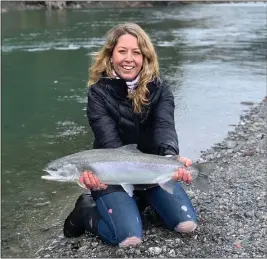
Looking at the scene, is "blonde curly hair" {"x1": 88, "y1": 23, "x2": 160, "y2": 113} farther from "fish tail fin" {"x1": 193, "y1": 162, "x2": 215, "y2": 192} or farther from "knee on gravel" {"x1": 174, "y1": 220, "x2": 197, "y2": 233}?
"knee on gravel" {"x1": 174, "y1": 220, "x2": 197, "y2": 233}

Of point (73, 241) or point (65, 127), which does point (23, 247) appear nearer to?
point (73, 241)

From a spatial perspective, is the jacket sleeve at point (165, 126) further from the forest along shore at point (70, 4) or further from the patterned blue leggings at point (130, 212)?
the forest along shore at point (70, 4)

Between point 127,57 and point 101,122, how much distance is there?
0.81 m

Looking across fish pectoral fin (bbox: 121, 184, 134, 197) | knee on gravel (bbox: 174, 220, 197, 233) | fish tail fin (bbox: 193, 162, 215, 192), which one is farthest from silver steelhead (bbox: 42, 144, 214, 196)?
knee on gravel (bbox: 174, 220, 197, 233)

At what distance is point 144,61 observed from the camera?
5832 millimetres

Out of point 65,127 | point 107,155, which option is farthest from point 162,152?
point 65,127

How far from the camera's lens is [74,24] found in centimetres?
4344

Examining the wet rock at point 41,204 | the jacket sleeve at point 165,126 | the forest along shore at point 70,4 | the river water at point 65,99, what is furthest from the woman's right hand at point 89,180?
the forest along shore at point 70,4

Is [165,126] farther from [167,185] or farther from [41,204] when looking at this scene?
[41,204]

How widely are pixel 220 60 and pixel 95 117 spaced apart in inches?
830

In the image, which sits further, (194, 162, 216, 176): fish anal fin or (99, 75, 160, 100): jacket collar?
(99, 75, 160, 100): jacket collar

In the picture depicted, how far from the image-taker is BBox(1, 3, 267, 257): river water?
8609mm

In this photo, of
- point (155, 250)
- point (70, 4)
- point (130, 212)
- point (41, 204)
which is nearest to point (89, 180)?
point (130, 212)

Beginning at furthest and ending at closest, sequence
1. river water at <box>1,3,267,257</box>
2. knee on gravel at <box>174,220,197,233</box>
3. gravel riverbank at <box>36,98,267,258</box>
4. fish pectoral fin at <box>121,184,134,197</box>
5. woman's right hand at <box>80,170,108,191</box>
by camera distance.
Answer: river water at <box>1,3,267,257</box>
knee on gravel at <box>174,220,197,233</box>
gravel riverbank at <box>36,98,267,258</box>
fish pectoral fin at <box>121,184,134,197</box>
woman's right hand at <box>80,170,108,191</box>
